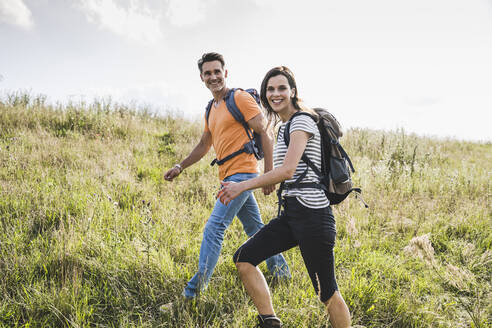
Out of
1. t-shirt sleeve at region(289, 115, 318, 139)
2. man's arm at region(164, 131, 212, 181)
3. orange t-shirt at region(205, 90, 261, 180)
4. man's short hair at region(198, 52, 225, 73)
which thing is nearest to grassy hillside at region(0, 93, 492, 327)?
man's arm at region(164, 131, 212, 181)

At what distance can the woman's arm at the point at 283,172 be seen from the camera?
1747mm

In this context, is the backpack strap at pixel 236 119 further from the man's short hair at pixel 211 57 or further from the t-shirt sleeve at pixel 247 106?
the man's short hair at pixel 211 57

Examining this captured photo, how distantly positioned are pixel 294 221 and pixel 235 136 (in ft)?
4.04

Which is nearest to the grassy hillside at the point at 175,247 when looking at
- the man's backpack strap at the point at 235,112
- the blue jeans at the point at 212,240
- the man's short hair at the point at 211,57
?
the blue jeans at the point at 212,240

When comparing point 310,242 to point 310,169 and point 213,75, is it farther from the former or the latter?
point 213,75

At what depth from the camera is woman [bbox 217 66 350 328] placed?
1.80 metres

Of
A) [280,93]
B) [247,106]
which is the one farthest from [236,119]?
[280,93]

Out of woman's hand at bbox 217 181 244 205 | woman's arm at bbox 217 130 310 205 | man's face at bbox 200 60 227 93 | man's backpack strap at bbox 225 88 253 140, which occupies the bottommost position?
woman's hand at bbox 217 181 244 205

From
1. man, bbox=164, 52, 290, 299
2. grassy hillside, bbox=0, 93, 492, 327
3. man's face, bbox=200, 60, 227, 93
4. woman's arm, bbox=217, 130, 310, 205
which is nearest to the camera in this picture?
woman's arm, bbox=217, 130, 310, 205

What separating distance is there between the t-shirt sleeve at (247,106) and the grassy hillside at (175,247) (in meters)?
1.43

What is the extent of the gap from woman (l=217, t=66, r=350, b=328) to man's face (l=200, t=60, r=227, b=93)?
3.22 ft

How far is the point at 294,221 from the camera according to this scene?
1916 mm

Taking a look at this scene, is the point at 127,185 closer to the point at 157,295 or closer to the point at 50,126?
the point at 157,295

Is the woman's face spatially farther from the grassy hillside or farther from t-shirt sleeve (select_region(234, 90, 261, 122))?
the grassy hillside
